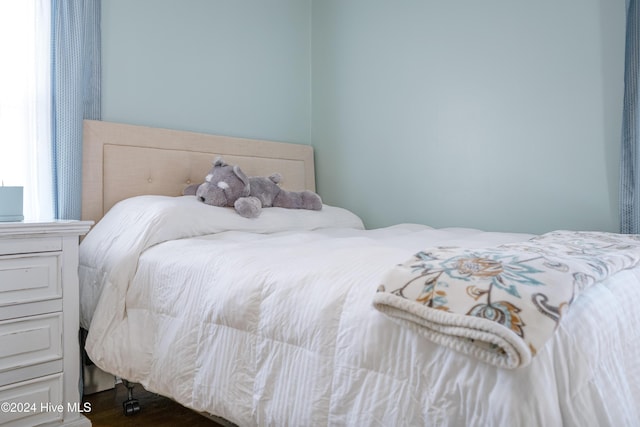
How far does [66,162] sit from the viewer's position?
80.2 inches

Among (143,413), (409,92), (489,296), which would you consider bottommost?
(143,413)

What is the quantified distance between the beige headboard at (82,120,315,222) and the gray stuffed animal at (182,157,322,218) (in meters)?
0.15

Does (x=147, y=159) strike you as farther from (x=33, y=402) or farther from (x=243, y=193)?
(x=33, y=402)

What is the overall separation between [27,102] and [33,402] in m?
1.22

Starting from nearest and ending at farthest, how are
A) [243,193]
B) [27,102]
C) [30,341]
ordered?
[30,341], [27,102], [243,193]

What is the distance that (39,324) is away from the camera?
1.55 meters

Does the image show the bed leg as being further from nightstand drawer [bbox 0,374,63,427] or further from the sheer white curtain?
the sheer white curtain

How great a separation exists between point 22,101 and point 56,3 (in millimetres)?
454

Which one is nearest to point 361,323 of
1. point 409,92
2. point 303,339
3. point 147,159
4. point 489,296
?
point 303,339

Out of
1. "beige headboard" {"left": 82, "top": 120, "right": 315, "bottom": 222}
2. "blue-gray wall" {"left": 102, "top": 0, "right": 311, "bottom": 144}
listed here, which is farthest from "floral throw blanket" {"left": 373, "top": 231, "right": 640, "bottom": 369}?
"blue-gray wall" {"left": 102, "top": 0, "right": 311, "bottom": 144}

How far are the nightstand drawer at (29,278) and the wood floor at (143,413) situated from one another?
1.73 ft

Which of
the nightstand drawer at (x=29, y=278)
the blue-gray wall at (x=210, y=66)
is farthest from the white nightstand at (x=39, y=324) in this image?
the blue-gray wall at (x=210, y=66)

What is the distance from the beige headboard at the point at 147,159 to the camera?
6.98ft

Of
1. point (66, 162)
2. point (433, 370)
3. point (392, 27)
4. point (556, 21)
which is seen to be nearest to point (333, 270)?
point (433, 370)
